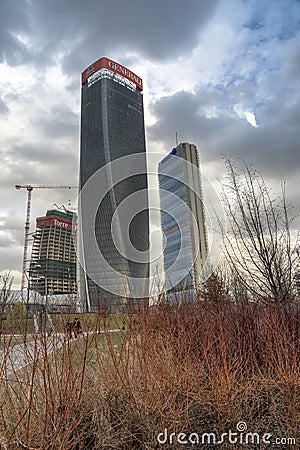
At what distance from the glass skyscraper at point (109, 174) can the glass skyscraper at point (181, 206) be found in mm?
6688

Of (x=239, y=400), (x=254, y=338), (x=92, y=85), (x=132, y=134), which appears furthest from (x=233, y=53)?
(x=92, y=85)

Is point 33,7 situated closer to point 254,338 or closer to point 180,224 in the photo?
point 254,338

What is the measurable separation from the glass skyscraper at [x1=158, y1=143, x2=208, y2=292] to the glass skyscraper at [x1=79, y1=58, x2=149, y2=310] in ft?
21.9

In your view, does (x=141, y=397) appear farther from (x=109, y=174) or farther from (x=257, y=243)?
(x=109, y=174)

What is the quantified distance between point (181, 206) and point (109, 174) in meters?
20.5

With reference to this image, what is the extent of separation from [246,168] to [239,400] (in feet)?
18.0

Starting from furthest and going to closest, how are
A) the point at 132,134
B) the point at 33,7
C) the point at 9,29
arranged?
the point at 132,134, the point at 9,29, the point at 33,7

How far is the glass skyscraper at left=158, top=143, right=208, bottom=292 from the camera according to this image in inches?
2890

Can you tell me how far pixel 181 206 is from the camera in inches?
3081

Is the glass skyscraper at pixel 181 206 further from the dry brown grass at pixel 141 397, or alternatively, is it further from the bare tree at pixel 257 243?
the dry brown grass at pixel 141 397

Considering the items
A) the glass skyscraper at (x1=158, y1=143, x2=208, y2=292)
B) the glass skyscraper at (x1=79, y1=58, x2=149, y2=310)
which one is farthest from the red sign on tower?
the glass skyscraper at (x1=158, y1=143, x2=208, y2=292)

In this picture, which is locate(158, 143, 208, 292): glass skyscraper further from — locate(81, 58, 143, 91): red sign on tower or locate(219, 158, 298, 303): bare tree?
locate(219, 158, 298, 303): bare tree

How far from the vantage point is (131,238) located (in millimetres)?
75062

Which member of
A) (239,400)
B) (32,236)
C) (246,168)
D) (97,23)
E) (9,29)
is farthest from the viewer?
(32,236)
